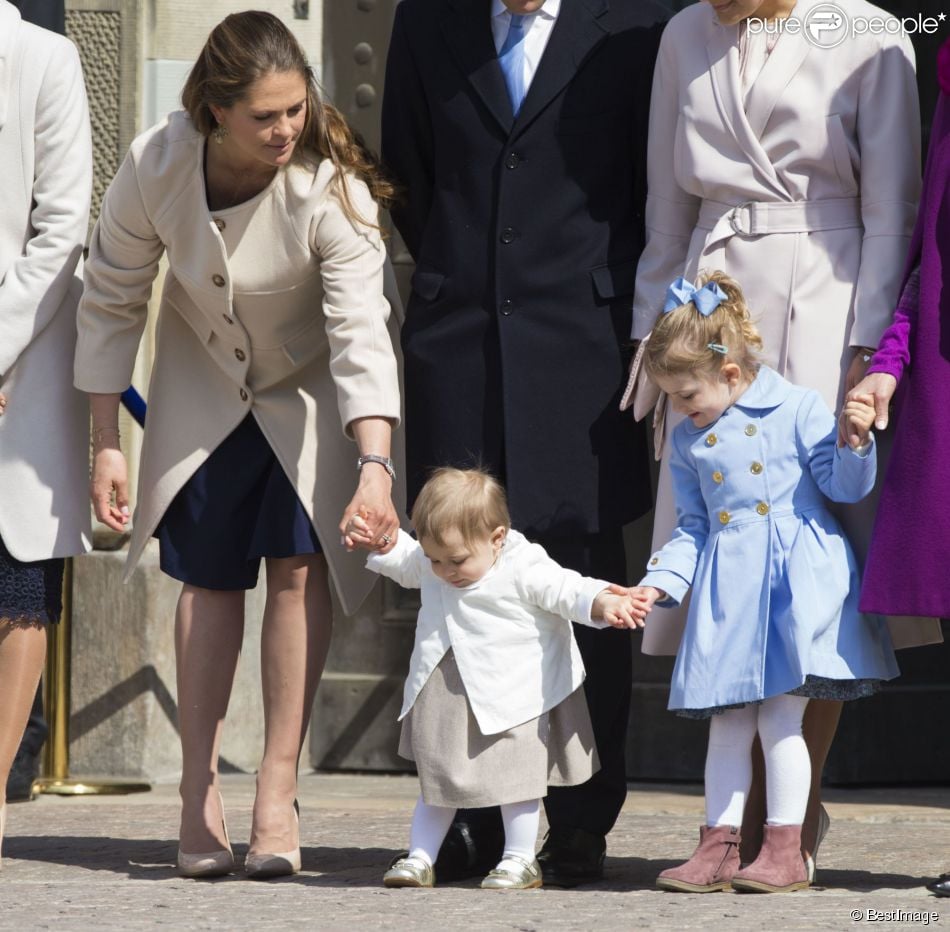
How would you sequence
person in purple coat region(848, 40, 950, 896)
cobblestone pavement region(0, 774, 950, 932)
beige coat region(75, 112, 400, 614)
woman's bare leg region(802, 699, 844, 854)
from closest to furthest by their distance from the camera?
cobblestone pavement region(0, 774, 950, 932), person in purple coat region(848, 40, 950, 896), woman's bare leg region(802, 699, 844, 854), beige coat region(75, 112, 400, 614)

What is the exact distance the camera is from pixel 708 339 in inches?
155

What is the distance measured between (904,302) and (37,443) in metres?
1.77

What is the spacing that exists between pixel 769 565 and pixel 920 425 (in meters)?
0.38

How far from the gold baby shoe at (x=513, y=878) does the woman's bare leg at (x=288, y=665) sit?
45cm

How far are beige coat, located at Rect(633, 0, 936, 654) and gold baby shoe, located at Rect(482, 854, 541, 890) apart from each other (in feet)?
2.93

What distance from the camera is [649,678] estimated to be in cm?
600

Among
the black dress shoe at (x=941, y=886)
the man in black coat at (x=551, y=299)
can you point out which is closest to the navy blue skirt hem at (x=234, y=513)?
the man in black coat at (x=551, y=299)

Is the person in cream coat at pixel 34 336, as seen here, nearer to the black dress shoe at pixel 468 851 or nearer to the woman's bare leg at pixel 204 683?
the woman's bare leg at pixel 204 683

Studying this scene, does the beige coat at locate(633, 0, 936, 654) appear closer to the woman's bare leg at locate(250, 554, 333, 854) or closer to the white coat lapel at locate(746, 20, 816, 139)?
the white coat lapel at locate(746, 20, 816, 139)

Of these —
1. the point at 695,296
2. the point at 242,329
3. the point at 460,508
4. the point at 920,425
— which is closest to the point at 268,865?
the point at 460,508

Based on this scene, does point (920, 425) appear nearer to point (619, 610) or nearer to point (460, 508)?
point (619, 610)

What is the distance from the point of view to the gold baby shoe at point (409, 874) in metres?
4.06

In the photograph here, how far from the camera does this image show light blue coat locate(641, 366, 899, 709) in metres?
3.89

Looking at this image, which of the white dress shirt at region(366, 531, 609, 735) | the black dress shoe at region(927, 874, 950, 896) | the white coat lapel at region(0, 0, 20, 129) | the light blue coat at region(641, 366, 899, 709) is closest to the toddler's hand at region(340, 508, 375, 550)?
the white dress shirt at region(366, 531, 609, 735)
